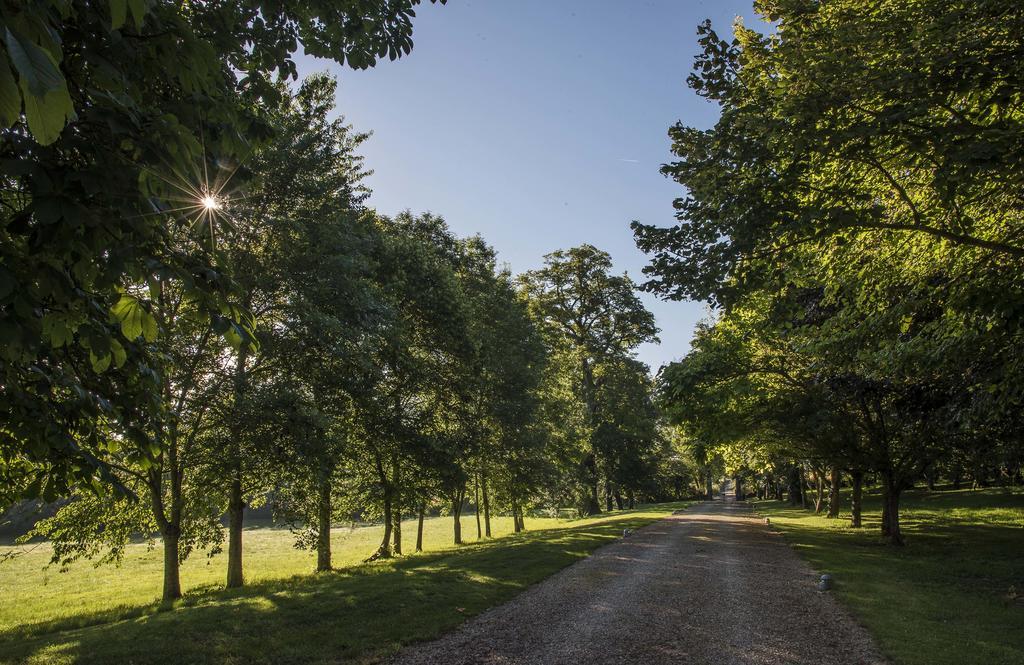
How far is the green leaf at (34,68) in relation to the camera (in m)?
1.36

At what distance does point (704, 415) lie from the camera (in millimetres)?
18672

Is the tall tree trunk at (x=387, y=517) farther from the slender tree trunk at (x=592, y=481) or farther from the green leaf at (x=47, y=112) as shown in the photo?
the slender tree trunk at (x=592, y=481)

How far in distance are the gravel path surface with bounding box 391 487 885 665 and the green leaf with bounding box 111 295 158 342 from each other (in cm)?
665

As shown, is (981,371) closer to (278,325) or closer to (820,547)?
(820,547)

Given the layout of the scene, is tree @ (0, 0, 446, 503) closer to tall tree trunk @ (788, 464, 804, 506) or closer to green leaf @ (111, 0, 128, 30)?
green leaf @ (111, 0, 128, 30)

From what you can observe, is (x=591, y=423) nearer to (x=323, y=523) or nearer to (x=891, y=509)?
(x=891, y=509)

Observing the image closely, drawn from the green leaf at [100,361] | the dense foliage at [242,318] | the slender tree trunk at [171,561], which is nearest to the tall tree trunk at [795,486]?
the dense foliage at [242,318]

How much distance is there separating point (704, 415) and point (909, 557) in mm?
6886

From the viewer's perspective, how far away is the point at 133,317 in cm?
303

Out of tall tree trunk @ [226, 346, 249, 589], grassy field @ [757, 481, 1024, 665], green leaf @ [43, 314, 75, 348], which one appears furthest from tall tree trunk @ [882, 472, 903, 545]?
green leaf @ [43, 314, 75, 348]

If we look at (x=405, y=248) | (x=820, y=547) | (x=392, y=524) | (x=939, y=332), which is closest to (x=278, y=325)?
(x=405, y=248)

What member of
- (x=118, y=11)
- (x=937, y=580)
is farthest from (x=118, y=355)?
(x=937, y=580)

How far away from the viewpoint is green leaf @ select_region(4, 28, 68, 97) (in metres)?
1.36

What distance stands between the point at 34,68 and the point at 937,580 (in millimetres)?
17496
